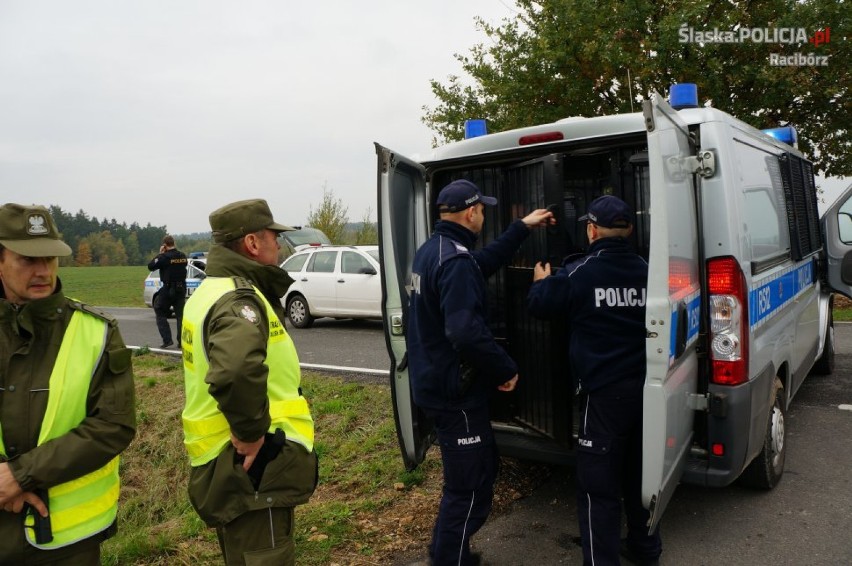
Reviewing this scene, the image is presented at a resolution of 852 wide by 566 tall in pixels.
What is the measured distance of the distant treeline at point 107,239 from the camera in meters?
74.1

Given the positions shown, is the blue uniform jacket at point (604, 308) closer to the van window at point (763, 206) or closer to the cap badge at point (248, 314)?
the van window at point (763, 206)

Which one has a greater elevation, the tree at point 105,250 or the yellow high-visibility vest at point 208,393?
the tree at point 105,250

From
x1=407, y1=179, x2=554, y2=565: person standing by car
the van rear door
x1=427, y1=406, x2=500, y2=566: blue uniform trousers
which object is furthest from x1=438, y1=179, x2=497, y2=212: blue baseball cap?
the van rear door

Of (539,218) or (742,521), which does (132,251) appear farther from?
(742,521)

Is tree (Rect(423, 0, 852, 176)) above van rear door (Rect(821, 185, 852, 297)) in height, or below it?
above

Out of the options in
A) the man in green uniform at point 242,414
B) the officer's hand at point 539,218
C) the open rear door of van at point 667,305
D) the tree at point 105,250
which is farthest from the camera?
the tree at point 105,250

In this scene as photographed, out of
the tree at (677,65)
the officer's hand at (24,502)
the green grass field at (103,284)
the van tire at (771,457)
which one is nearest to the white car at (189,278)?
the tree at (677,65)

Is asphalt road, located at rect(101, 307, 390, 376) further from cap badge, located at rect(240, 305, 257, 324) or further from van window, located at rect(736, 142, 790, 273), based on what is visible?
cap badge, located at rect(240, 305, 257, 324)

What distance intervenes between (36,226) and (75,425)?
2.30ft

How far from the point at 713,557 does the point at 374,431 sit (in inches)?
119

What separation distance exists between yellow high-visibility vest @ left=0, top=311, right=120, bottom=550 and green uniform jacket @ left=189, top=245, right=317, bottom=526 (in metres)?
0.32

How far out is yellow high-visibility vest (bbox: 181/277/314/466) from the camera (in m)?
2.29

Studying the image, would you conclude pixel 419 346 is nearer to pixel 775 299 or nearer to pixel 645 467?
pixel 645 467

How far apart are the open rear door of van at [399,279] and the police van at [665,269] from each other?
0.03ft
